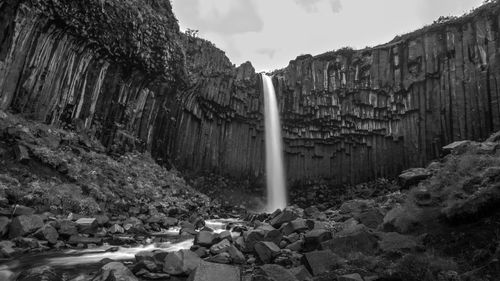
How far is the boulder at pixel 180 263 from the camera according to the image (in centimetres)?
864

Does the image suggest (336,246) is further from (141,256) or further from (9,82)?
(9,82)

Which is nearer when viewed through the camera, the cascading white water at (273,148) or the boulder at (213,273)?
the boulder at (213,273)

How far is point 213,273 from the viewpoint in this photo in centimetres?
781

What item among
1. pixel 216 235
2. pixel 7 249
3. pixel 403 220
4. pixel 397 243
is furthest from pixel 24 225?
pixel 403 220

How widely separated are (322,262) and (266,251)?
2177 mm

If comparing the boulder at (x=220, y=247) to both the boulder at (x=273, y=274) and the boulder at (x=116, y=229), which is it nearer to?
the boulder at (x=273, y=274)

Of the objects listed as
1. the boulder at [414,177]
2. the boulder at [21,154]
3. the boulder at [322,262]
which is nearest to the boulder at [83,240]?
the boulder at [21,154]

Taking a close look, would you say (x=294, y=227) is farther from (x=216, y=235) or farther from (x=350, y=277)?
(x=350, y=277)

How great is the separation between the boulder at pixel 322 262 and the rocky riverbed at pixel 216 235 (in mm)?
27

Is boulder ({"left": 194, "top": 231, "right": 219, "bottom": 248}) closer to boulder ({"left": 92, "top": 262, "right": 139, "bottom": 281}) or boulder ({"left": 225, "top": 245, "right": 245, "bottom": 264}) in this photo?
boulder ({"left": 225, "top": 245, "right": 245, "bottom": 264})

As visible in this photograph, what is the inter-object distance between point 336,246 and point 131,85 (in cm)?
2288

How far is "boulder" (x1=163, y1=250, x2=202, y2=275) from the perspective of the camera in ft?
28.3

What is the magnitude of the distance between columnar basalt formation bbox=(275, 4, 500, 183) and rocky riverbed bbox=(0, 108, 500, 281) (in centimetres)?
1609

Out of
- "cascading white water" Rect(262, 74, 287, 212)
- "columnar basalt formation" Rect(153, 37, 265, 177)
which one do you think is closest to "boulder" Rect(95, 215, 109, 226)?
"columnar basalt formation" Rect(153, 37, 265, 177)
